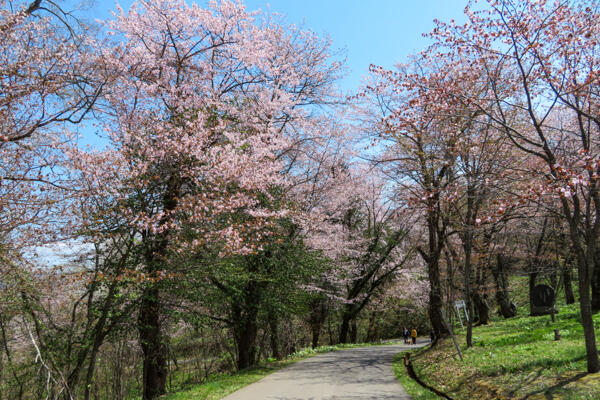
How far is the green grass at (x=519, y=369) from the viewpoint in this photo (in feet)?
21.0

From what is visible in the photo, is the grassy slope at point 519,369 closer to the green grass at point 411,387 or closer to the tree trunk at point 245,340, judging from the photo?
the green grass at point 411,387

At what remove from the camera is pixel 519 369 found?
7844mm

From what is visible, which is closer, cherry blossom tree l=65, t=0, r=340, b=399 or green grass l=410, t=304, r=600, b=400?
green grass l=410, t=304, r=600, b=400

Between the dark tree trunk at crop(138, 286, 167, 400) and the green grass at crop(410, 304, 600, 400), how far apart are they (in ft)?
23.2

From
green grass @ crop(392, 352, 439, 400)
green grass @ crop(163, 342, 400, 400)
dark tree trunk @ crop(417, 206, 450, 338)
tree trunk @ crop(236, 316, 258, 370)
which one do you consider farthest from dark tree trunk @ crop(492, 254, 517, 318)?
tree trunk @ crop(236, 316, 258, 370)

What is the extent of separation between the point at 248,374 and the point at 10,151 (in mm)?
8658

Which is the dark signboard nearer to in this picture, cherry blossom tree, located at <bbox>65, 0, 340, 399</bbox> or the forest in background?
the forest in background

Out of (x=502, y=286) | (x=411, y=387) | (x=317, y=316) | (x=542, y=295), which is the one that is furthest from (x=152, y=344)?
(x=502, y=286)

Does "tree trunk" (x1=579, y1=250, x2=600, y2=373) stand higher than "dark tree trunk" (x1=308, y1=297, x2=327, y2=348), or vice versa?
"tree trunk" (x1=579, y1=250, x2=600, y2=373)

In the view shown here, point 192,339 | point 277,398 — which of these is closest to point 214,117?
point 277,398

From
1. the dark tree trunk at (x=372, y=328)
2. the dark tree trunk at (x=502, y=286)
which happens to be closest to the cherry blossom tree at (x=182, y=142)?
the dark tree trunk at (x=502, y=286)

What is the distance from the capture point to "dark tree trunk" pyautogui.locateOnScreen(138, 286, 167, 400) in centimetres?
1014

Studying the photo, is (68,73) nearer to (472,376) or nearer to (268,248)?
(268,248)

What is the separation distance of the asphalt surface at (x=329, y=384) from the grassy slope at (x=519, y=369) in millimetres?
763
